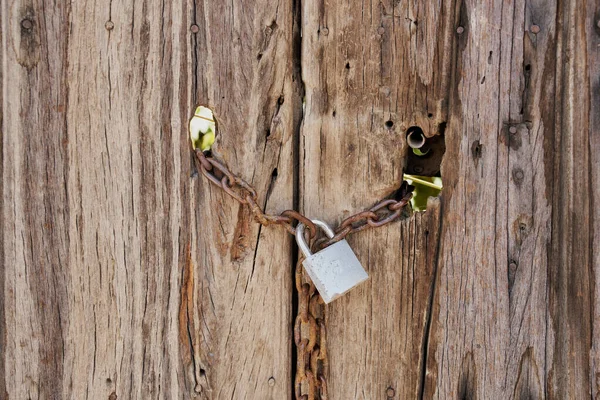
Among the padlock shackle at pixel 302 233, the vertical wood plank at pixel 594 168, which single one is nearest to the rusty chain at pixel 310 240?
the padlock shackle at pixel 302 233

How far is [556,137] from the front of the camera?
1.23m

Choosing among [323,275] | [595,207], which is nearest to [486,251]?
[595,207]

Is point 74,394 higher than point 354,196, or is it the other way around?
point 354,196

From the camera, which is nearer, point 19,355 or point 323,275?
point 323,275

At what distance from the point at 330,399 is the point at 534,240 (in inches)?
22.0

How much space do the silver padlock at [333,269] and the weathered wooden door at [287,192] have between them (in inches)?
4.2

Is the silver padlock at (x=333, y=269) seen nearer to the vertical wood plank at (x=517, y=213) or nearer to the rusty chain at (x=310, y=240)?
the rusty chain at (x=310, y=240)

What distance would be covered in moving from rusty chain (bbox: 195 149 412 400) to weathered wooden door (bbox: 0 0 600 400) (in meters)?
0.03

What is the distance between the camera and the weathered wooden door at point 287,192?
1.24 m

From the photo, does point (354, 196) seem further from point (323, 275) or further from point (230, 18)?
point (230, 18)

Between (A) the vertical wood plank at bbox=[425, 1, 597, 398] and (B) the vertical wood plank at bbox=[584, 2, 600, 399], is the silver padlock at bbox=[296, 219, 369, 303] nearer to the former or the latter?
(A) the vertical wood plank at bbox=[425, 1, 597, 398]

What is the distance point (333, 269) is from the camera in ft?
3.75

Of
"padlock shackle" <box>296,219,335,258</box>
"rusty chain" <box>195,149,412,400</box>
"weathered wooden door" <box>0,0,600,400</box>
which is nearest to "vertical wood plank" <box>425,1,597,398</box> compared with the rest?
"weathered wooden door" <box>0,0,600,400</box>

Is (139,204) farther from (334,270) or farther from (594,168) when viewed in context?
(594,168)
